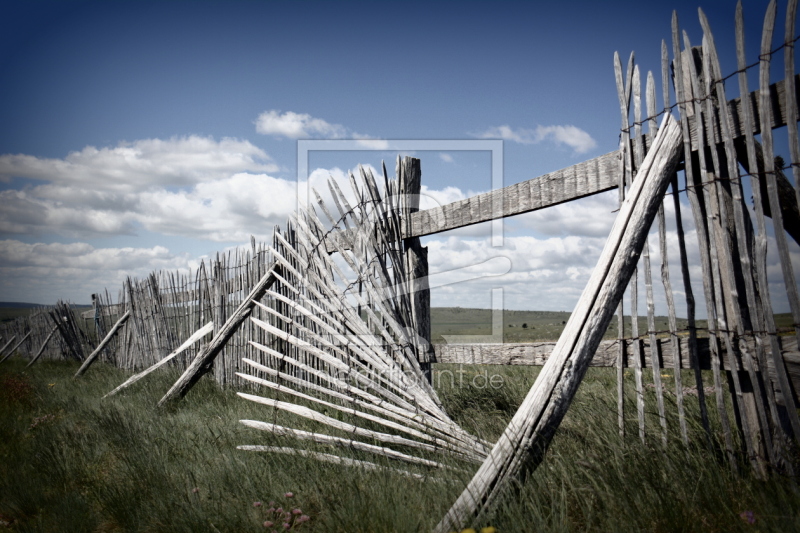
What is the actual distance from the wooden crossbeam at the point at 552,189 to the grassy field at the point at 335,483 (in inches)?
49.9

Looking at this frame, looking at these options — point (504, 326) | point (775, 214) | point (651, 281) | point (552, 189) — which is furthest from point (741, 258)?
point (504, 326)

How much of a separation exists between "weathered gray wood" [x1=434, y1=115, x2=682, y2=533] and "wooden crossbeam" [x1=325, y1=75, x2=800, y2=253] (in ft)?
0.82

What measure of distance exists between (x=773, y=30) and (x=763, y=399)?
152 cm

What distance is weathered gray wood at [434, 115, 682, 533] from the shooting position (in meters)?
2.02

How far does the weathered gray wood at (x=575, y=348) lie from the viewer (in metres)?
2.02

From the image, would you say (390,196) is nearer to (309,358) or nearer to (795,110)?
(309,358)

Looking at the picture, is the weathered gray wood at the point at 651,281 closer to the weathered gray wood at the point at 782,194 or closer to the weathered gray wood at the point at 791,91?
the weathered gray wood at the point at 782,194

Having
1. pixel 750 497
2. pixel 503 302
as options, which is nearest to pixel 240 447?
A: pixel 503 302

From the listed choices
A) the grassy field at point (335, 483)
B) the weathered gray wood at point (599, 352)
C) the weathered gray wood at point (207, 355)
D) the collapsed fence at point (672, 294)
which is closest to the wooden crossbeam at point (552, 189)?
the collapsed fence at point (672, 294)

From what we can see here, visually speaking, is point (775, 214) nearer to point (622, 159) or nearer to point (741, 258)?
point (741, 258)

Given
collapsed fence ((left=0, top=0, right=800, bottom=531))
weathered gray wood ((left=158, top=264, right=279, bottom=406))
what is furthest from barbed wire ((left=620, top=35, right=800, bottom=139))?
weathered gray wood ((left=158, top=264, right=279, bottom=406))

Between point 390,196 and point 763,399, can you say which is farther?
point 390,196

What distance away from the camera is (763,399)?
2148 millimetres

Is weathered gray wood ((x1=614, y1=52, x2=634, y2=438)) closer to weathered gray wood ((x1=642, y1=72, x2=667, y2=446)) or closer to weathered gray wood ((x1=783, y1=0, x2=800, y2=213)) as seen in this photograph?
weathered gray wood ((x1=642, y1=72, x2=667, y2=446))
